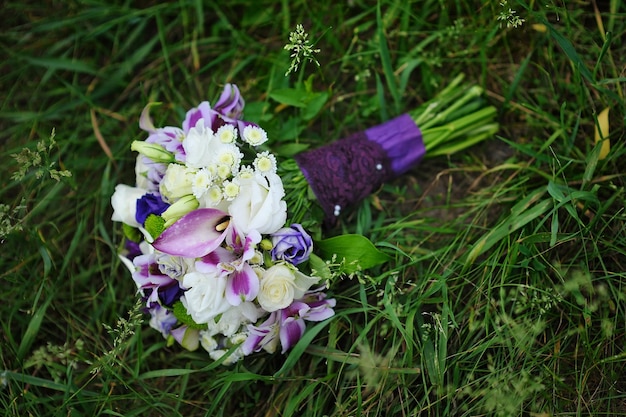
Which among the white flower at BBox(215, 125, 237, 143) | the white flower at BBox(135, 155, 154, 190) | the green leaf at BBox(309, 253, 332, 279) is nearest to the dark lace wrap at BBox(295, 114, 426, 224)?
the green leaf at BBox(309, 253, 332, 279)

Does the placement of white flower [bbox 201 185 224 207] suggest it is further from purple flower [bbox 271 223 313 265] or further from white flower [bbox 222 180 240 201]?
purple flower [bbox 271 223 313 265]

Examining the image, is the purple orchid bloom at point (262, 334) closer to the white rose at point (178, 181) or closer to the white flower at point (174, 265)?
the white flower at point (174, 265)

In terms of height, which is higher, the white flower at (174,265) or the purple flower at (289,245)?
the white flower at (174,265)

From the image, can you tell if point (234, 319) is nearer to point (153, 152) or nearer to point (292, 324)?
point (292, 324)

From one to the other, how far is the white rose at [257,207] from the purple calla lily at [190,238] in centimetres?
4

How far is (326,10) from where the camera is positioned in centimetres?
164

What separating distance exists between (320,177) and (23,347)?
0.86m

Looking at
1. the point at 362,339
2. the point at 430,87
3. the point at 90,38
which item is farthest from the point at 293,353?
the point at 90,38

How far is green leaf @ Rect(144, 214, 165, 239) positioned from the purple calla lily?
73mm

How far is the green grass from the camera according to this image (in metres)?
1.24

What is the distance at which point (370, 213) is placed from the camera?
4.86ft

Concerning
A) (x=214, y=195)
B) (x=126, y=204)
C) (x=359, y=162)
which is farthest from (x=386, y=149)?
(x=126, y=204)

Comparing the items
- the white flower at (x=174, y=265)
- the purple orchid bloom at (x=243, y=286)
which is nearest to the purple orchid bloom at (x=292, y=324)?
the purple orchid bloom at (x=243, y=286)

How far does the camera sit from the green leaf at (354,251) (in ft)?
4.18
